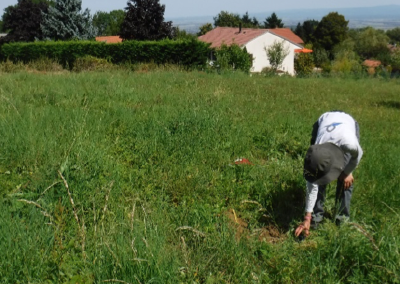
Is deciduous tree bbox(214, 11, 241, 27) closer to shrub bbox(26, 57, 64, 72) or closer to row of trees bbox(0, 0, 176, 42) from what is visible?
row of trees bbox(0, 0, 176, 42)

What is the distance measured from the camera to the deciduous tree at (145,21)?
3475cm

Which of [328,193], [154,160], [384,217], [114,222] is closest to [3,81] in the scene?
[154,160]

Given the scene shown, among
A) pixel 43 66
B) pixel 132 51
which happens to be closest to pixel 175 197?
pixel 43 66

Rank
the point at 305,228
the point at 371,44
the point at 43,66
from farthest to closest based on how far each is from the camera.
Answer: the point at 371,44
the point at 43,66
the point at 305,228

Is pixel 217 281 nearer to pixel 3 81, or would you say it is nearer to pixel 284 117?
pixel 284 117

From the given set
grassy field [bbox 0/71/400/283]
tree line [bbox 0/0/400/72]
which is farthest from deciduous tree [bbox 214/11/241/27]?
grassy field [bbox 0/71/400/283]

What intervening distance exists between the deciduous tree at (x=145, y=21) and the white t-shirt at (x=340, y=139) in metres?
32.8

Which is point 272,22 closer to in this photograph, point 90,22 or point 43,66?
point 90,22

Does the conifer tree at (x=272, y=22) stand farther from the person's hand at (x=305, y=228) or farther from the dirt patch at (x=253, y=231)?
the person's hand at (x=305, y=228)

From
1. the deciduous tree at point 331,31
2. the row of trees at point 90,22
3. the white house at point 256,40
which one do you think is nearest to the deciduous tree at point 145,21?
the row of trees at point 90,22

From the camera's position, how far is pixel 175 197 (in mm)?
4254

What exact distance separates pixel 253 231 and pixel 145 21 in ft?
111

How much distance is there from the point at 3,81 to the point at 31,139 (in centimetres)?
536

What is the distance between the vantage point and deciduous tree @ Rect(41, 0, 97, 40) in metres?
34.2
